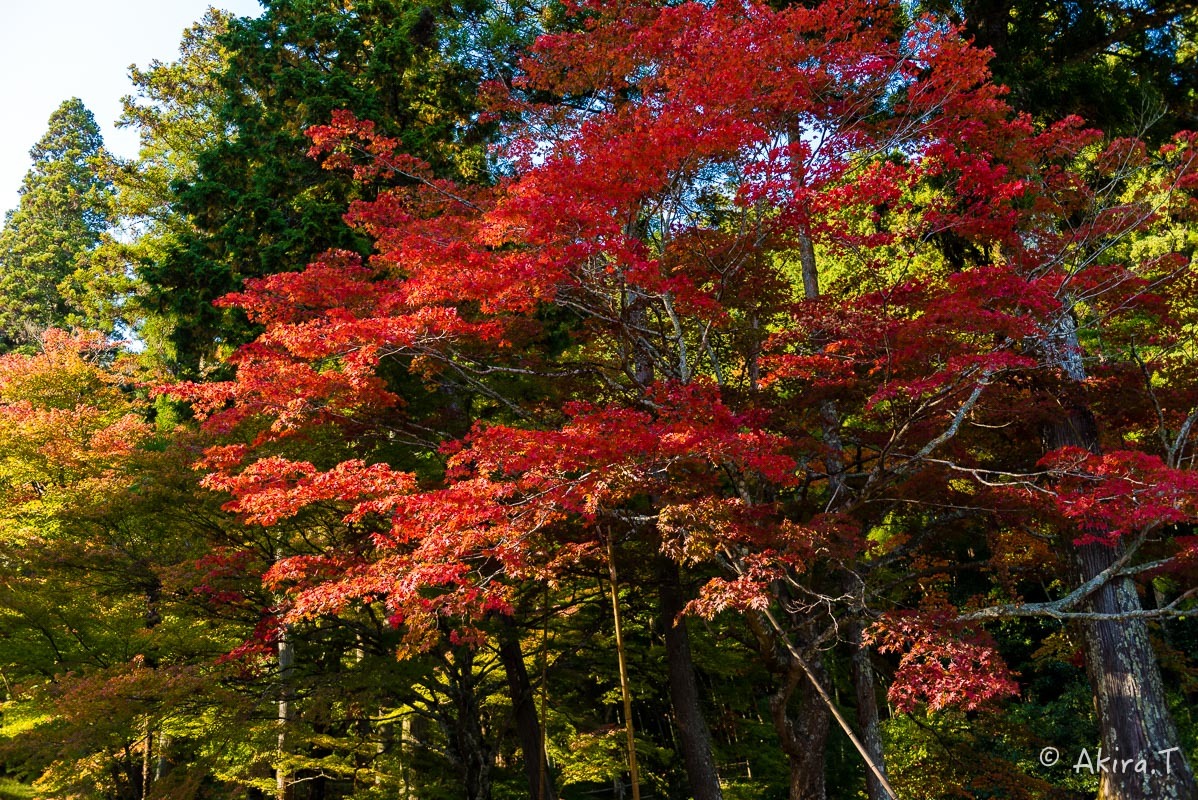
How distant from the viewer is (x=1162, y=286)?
314 inches

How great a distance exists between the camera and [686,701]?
8.58 m

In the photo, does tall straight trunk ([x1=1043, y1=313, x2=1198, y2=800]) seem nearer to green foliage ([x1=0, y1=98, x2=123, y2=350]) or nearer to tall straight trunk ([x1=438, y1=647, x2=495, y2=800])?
tall straight trunk ([x1=438, y1=647, x2=495, y2=800])

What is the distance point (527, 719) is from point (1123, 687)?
20.0 feet

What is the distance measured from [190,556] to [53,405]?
6062 mm

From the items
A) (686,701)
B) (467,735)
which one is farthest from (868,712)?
(467,735)

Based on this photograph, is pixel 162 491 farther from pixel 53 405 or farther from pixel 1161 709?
pixel 1161 709

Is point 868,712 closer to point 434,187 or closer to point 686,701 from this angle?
point 686,701

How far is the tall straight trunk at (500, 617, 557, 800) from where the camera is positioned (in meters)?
9.09

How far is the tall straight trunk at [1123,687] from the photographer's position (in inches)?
285

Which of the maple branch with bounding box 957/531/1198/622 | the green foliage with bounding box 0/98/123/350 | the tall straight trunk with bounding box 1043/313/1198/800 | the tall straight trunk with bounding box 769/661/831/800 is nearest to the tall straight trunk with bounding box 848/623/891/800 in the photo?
the tall straight trunk with bounding box 769/661/831/800

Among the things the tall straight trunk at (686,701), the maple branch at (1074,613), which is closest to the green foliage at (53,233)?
the tall straight trunk at (686,701)

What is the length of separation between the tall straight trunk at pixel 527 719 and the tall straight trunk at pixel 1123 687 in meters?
5.54

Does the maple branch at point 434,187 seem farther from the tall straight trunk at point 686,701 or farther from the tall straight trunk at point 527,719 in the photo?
the tall straight trunk at point 527,719

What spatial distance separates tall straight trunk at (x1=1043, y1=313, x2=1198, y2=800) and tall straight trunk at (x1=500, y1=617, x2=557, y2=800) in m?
5.54
